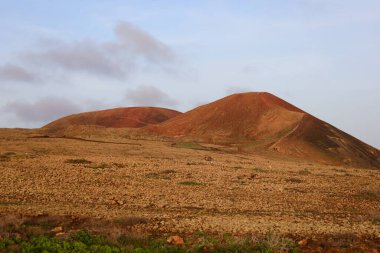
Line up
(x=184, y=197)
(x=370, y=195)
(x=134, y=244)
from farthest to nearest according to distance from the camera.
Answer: (x=370, y=195) → (x=184, y=197) → (x=134, y=244)

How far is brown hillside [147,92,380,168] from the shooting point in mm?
41562

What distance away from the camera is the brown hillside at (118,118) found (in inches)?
2645

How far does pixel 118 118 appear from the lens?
69250mm

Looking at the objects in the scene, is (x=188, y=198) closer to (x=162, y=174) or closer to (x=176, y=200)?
(x=176, y=200)

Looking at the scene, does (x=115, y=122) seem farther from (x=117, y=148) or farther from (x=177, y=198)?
(x=177, y=198)

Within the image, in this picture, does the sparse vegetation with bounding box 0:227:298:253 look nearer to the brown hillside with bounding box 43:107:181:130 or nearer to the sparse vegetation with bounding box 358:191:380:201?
the sparse vegetation with bounding box 358:191:380:201

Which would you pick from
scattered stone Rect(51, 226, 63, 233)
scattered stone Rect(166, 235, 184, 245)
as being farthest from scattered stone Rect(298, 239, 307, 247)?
scattered stone Rect(51, 226, 63, 233)

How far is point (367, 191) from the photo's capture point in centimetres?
1691

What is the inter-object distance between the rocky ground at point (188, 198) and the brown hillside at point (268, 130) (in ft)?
70.4

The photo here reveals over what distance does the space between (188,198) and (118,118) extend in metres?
57.0

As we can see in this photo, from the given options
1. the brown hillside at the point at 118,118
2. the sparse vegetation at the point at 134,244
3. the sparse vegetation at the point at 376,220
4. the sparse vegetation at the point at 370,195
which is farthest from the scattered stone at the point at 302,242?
the brown hillside at the point at 118,118

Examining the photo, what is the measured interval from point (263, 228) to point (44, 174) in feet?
31.4

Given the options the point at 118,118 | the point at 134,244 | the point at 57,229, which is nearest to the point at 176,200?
the point at 57,229

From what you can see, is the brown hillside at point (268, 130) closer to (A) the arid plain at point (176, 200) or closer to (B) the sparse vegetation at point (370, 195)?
(A) the arid plain at point (176, 200)
